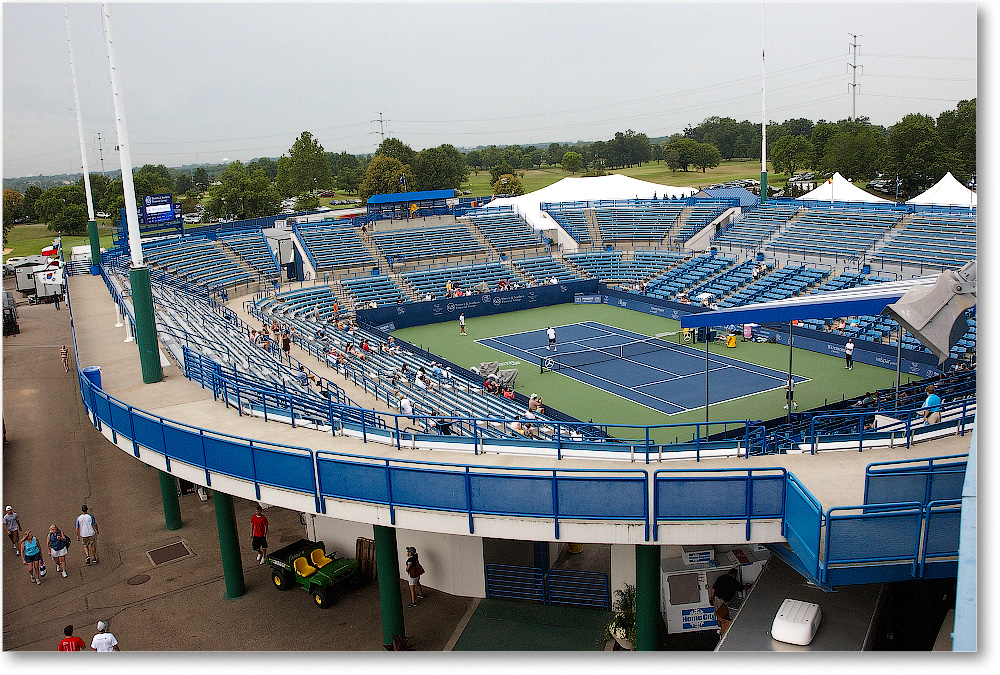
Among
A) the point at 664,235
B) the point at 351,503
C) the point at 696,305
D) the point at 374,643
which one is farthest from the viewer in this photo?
the point at 664,235

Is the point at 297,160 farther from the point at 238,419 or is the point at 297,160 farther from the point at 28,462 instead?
the point at 238,419

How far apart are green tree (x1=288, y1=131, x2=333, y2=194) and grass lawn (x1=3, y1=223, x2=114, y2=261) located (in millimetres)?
31664

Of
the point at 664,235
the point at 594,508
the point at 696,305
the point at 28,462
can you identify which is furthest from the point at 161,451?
the point at 664,235

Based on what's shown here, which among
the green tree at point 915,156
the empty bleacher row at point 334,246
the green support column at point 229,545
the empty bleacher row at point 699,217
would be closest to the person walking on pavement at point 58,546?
the green support column at point 229,545

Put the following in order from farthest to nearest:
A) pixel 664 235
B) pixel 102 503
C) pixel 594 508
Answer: pixel 664 235 → pixel 102 503 → pixel 594 508

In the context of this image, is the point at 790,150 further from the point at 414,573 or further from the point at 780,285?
the point at 414,573

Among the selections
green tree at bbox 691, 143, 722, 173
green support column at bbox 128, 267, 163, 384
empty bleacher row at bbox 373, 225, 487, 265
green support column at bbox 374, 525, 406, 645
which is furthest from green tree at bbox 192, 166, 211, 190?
green support column at bbox 374, 525, 406, 645

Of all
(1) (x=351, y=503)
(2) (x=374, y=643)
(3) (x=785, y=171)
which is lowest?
(2) (x=374, y=643)

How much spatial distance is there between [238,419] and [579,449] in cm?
787

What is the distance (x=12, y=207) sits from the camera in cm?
11606

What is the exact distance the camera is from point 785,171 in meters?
140

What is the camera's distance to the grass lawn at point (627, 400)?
28844 millimetres

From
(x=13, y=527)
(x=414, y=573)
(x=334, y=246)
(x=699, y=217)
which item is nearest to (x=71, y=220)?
(x=334, y=246)

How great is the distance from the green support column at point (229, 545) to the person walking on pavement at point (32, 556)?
483cm
